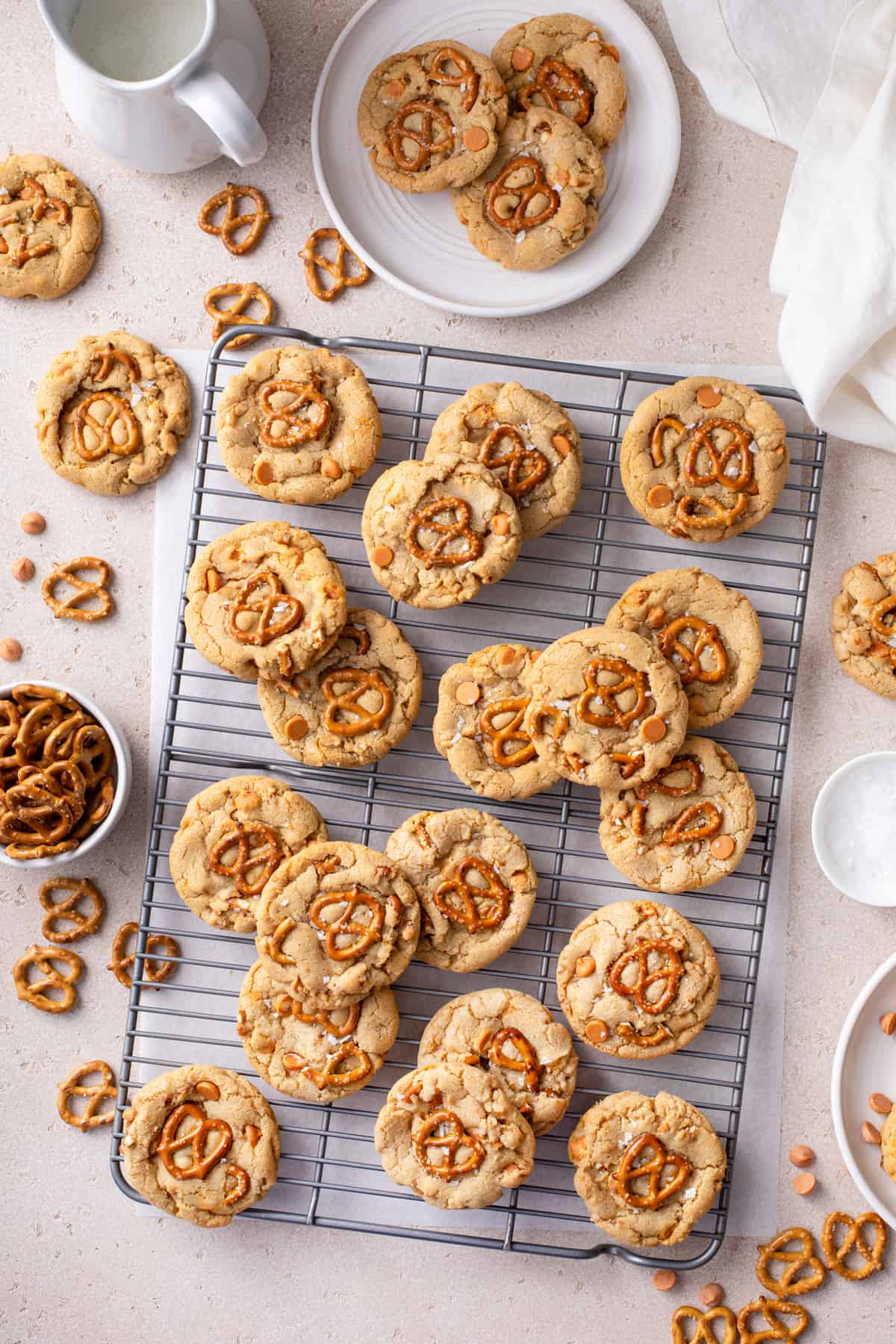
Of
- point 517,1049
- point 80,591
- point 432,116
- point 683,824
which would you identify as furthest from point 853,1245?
point 432,116

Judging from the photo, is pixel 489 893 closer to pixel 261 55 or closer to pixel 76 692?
pixel 76 692

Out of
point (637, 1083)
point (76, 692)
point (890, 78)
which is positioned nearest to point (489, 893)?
point (637, 1083)

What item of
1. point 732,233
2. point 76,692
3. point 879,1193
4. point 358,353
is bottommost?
point 879,1193

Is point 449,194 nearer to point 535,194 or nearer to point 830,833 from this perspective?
point 535,194

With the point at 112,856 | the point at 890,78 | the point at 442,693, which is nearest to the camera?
the point at 890,78

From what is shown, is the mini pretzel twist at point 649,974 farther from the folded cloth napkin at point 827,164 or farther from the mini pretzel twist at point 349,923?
the folded cloth napkin at point 827,164

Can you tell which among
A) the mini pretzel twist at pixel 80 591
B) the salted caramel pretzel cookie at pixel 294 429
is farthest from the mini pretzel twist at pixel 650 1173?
the mini pretzel twist at pixel 80 591
